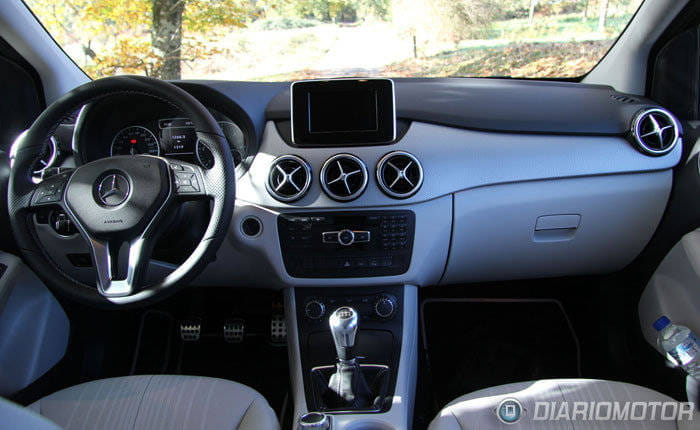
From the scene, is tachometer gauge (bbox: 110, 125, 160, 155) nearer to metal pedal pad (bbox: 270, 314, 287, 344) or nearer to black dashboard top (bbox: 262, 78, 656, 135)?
black dashboard top (bbox: 262, 78, 656, 135)

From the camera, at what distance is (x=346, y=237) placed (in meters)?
1.85

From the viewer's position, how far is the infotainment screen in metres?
1.85

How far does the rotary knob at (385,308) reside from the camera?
194 centimetres

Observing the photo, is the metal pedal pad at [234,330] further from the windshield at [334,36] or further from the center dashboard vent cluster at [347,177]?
the windshield at [334,36]

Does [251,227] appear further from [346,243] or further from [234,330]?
[234,330]

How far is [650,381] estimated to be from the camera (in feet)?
6.78

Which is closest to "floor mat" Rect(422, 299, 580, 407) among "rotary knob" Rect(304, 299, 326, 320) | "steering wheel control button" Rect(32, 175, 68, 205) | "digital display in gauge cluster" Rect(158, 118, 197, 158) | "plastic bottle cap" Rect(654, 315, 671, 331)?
"plastic bottle cap" Rect(654, 315, 671, 331)

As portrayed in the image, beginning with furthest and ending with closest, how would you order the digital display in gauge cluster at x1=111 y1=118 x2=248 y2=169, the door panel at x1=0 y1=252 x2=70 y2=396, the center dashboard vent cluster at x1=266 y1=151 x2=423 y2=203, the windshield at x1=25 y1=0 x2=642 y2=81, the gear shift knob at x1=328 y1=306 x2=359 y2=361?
the windshield at x1=25 y1=0 x2=642 y2=81 → the digital display in gauge cluster at x1=111 y1=118 x2=248 y2=169 → the center dashboard vent cluster at x1=266 y1=151 x2=423 y2=203 → the door panel at x1=0 y1=252 x2=70 y2=396 → the gear shift knob at x1=328 y1=306 x2=359 y2=361

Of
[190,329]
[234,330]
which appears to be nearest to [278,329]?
[234,330]

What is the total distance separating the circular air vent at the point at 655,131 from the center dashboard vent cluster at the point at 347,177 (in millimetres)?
782

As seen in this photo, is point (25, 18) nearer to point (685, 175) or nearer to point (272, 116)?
point (272, 116)

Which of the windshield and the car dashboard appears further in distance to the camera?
the windshield

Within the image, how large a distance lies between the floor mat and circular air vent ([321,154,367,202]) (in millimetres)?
940

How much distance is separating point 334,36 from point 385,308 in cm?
105
